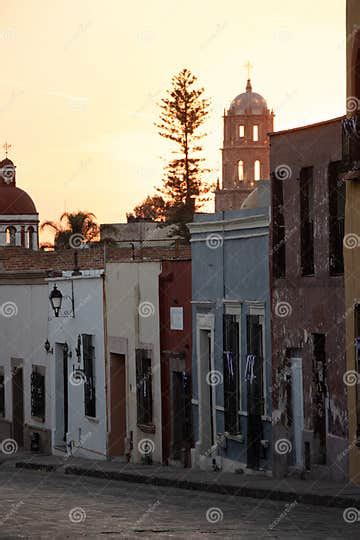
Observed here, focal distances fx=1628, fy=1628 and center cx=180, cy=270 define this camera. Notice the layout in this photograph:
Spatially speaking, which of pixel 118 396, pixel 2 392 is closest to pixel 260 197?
pixel 118 396

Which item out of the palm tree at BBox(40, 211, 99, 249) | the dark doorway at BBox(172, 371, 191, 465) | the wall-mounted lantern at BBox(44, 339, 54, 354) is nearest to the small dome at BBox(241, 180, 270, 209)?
the dark doorway at BBox(172, 371, 191, 465)

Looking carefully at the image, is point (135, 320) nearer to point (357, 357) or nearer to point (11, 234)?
point (357, 357)

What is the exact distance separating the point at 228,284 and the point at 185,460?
3.75 m

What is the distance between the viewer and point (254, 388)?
24344mm

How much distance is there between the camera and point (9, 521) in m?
15.7

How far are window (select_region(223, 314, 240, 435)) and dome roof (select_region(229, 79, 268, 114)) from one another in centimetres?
12406

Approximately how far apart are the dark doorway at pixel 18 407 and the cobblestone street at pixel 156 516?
15.9 metres

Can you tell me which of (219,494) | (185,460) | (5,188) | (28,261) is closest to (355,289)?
(219,494)

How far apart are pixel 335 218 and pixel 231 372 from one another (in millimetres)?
4477

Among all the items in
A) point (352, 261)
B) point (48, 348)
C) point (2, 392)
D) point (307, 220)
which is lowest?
point (2, 392)

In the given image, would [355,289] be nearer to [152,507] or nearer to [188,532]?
[152,507]

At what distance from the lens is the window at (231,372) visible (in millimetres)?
25109

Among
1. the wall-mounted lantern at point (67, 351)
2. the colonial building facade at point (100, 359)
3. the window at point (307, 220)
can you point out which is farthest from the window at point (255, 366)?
the wall-mounted lantern at point (67, 351)

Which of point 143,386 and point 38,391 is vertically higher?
point 143,386
